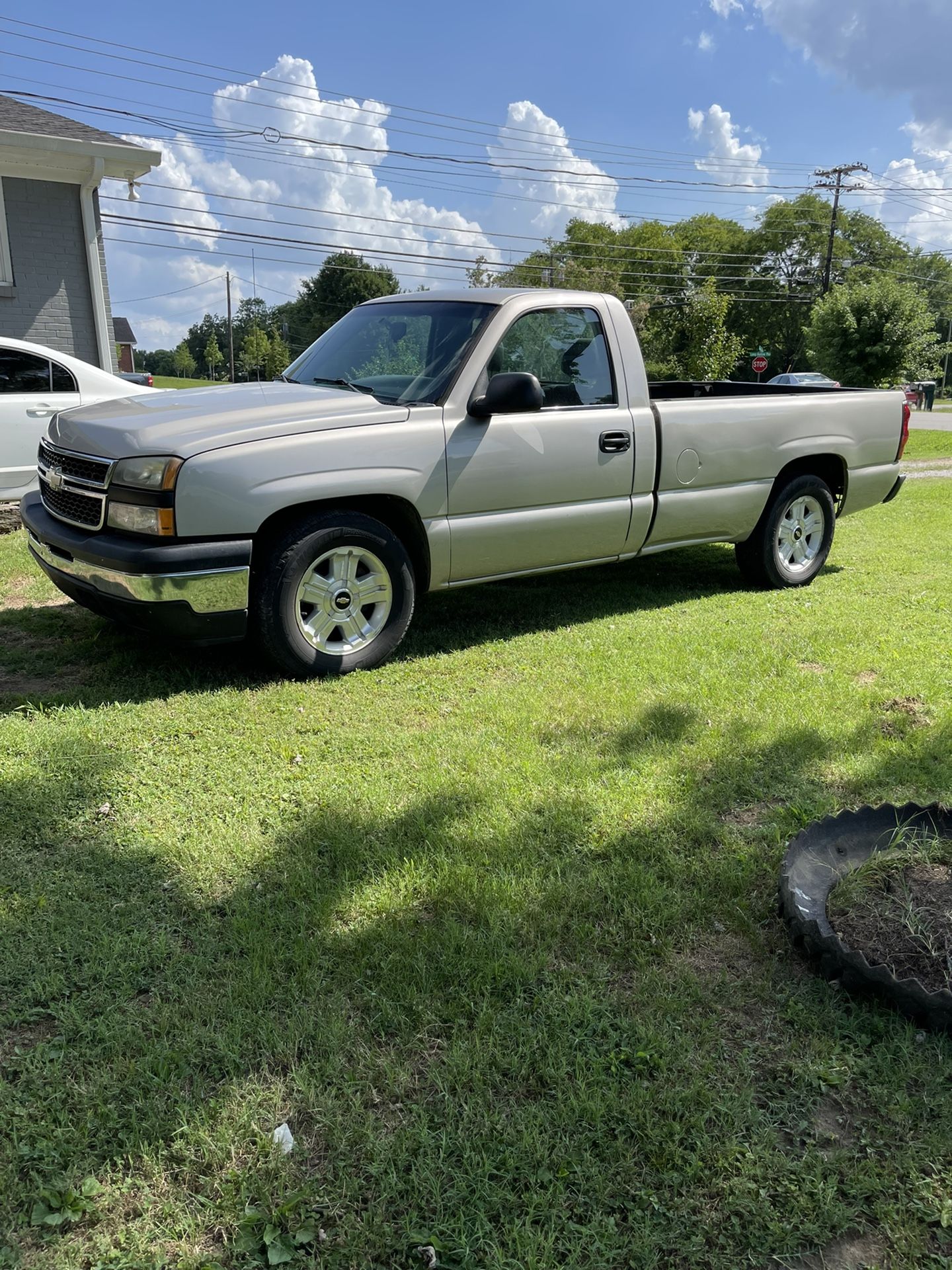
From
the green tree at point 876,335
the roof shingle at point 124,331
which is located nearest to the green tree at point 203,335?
the roof shingle at point 124,331

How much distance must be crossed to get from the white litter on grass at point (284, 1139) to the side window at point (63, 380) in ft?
25.7

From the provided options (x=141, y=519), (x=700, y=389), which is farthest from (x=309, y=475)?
(x=700, y=389)

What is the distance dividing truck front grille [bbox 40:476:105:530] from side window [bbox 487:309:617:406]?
7.07 ft

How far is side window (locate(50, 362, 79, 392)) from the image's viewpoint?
838 cm

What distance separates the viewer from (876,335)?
32.8 m

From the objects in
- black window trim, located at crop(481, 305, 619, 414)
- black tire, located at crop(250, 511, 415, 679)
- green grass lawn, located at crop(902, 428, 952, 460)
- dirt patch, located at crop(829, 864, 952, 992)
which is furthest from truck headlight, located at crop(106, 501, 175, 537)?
green grass lawn, located at crop(902, 428, 952, 460)

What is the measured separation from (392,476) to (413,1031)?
2982mm

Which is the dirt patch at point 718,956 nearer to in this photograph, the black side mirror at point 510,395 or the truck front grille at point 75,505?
the black side mirror at point 510,395

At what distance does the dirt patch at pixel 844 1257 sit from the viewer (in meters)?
1.81

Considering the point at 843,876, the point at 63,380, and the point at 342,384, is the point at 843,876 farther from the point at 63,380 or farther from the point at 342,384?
the point at 63,380

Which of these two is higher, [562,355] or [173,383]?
[562,355]

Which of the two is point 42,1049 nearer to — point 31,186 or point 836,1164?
point 836,1164

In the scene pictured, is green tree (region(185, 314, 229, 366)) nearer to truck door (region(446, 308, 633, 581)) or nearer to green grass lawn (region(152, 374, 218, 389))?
green grass lawn (region(152, 374, 218, 389))

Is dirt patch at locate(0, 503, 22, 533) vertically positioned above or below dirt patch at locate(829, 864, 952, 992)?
above
